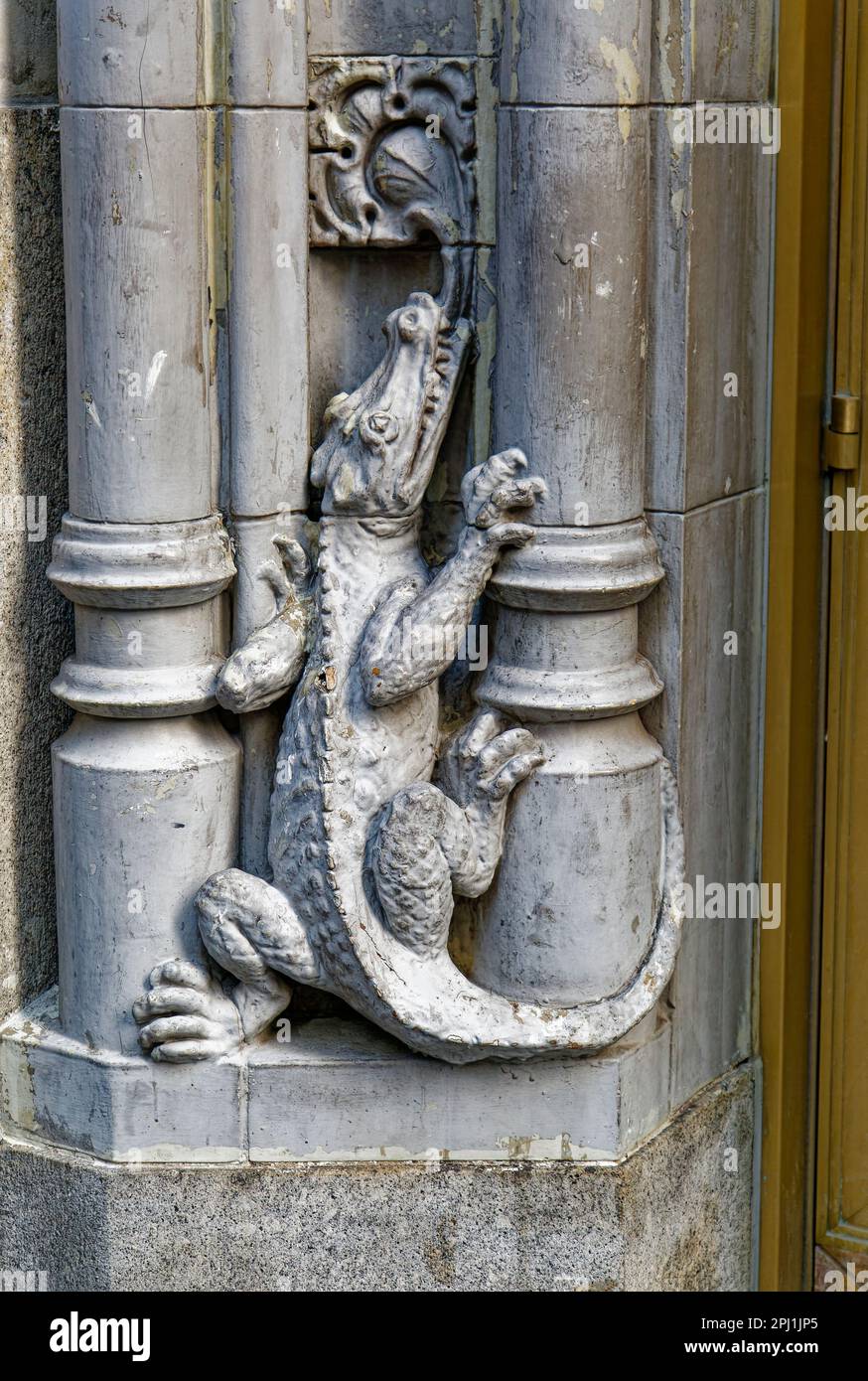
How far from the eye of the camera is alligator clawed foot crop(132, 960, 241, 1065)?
10.5 feet

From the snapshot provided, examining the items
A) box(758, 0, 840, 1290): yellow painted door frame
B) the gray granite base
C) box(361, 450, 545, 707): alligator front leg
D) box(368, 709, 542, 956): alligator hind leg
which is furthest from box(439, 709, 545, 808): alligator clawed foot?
box(758, 0, 840, 1290): yellow painted door frame

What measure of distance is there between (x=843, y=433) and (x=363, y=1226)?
1521 mm

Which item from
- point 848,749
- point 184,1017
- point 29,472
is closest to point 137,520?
point 29,472

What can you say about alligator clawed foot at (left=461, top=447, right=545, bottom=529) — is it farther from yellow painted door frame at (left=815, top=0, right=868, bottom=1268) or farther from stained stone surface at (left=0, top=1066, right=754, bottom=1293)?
stained stone surface at (left=0, top=1066, right=754, bottom=1293)

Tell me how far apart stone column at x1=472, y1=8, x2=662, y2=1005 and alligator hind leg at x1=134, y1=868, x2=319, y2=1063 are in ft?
1.05

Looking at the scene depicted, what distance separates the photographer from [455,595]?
10.2 feet

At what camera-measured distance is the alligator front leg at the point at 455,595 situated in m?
3.09

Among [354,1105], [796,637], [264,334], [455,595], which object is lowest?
[354,1105]

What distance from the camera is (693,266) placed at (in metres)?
3.11

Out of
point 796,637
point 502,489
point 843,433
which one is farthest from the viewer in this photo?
point 796,637

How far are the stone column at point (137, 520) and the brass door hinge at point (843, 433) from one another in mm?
1025

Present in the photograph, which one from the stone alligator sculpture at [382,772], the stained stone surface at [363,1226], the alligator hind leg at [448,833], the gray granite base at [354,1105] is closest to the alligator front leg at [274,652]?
the stone alligator sculpture at [382,772]

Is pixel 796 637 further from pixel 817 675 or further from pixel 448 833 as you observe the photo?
pixel 448 833

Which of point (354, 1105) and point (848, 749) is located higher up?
point (848, 749)
